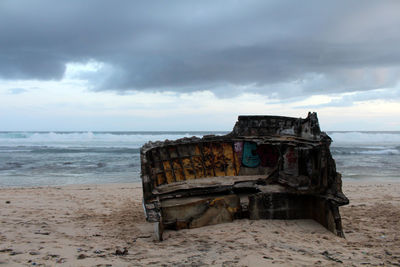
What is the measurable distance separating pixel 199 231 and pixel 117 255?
1.72 meters

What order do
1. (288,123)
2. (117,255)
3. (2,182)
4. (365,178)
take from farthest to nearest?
(365,178) < (2,182) < (288,123) < (117,255)

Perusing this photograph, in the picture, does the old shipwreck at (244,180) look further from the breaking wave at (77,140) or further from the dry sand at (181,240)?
the breaking wave at (77,140)

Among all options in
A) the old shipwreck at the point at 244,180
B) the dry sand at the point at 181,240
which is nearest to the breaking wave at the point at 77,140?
the old shipwreck at the point at 244,180

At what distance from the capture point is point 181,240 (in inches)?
208

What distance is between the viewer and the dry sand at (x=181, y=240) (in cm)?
428

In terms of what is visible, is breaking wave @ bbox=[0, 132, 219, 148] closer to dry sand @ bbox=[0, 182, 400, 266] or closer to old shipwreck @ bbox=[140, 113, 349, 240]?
old shipwreck @ bbox=[140, 113, 349, 240]

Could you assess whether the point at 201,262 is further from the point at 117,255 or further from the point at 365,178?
the point at 365,178

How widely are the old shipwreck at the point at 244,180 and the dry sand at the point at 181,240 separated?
263 millimetres

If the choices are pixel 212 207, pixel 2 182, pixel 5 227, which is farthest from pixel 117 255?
pixel 2 182

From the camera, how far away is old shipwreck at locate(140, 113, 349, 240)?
593 centimetres

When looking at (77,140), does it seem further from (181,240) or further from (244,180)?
(181,240)

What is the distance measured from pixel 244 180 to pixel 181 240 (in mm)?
2476

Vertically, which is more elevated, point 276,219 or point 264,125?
point 264,125

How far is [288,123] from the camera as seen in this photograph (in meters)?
8.73
